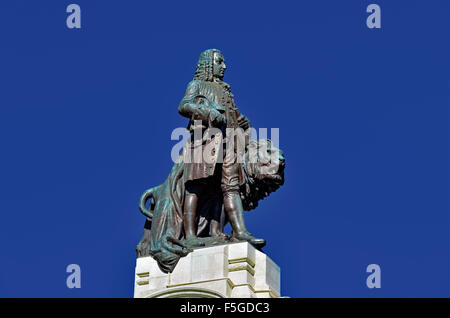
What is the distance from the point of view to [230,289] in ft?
78.7

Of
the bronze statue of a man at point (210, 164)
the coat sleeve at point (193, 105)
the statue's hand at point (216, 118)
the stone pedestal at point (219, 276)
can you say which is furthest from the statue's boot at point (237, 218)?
the coat sleeve at point (193, 105)

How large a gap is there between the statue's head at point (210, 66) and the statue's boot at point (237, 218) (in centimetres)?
281

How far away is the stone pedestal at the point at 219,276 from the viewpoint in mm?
23984

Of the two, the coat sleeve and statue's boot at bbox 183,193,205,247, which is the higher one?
the coat sleeve

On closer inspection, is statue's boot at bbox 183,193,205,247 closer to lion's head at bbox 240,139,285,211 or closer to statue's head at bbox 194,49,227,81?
lion's head at bbox 240,139,285,211

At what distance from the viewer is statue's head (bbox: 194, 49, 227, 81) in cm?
2667

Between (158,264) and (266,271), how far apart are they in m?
2.13

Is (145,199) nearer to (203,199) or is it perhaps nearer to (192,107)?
(203,199)

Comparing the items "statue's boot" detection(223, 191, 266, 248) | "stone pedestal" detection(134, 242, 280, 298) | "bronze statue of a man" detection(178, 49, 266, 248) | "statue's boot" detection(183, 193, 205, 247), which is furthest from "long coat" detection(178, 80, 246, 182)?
"stone pedestal" detection(134, 242, 280, 298)

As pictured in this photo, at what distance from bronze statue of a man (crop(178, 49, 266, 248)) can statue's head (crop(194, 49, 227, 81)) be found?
26cm

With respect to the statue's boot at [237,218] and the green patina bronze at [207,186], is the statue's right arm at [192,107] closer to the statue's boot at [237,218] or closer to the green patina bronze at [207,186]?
the green patina bronze at [207,186]
